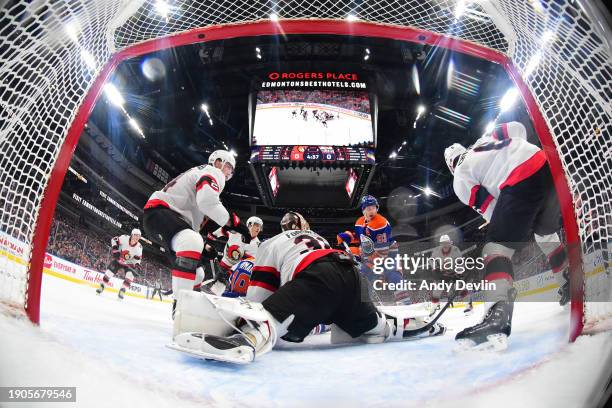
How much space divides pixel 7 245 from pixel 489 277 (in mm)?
1434

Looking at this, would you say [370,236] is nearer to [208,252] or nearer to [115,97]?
[208,252]

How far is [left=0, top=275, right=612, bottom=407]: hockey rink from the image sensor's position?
0.69 metres

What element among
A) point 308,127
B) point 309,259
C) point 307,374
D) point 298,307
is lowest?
point 307,374

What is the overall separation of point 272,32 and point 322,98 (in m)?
1.74

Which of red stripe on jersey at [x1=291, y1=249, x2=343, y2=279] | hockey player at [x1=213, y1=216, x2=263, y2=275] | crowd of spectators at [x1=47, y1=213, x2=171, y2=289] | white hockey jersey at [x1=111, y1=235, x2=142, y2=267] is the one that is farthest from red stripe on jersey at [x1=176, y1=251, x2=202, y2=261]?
crowd of spectators at [x1=47, y1=213, x2=171, y2=289]

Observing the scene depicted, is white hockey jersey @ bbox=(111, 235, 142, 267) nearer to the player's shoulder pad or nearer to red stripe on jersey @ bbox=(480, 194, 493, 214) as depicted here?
the player's shoulder pad

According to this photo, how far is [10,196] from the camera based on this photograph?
1.05 m

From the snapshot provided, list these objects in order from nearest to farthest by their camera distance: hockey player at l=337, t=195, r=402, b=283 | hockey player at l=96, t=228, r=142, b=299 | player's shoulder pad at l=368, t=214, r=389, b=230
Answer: hockey player at l=337, t=195, r=402, b=283 < player's shoulder pad at l=368, t=214, r=389, b=230 < hockey player at l=96, t=228, r=142, b=299

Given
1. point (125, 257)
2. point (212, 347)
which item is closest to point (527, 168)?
point (212, 347)

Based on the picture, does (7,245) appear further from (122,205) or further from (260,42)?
(122,205)

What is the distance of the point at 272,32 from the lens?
1.29 metres

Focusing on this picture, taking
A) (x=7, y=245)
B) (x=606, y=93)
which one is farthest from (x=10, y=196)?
(x=606, y=93)

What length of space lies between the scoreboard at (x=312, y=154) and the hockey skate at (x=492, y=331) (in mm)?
1901

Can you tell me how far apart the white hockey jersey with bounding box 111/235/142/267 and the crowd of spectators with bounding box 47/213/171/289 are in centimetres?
58
